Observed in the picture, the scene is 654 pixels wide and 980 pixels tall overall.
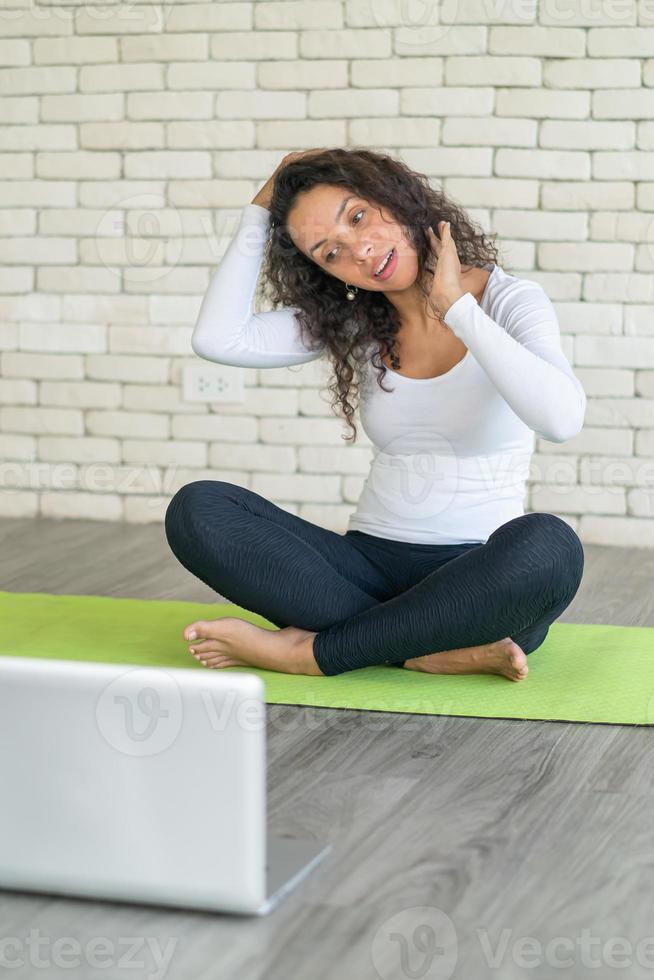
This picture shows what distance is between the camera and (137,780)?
1.05 meters

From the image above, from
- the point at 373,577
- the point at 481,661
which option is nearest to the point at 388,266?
the point at 373,577

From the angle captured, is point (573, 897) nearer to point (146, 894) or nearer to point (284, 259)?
point (146, 894)

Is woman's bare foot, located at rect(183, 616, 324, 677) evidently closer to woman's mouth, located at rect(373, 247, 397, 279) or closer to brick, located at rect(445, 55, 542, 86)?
woman's mouth, located at rect(373, 247, 397, 279)

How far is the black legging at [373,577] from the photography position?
168 centimetres

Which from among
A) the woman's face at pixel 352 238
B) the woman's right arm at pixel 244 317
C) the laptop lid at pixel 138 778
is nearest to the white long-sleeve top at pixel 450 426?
the woman's right arm at pixel 244 317

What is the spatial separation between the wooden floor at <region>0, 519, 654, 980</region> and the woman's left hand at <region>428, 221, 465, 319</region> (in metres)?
0.55

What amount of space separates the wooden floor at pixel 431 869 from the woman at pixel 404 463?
149 mm

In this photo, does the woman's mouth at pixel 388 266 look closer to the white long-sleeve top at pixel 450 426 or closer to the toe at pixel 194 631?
the white long-sleeve top at pixel 450 426

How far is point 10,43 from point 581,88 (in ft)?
4.74

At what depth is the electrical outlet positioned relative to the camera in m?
3.16

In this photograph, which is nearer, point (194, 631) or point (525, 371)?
point (525, 371)

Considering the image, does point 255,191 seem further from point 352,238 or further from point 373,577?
point 373,577

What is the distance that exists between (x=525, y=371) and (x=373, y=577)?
431mm

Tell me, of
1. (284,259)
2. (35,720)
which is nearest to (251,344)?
(284,259)
